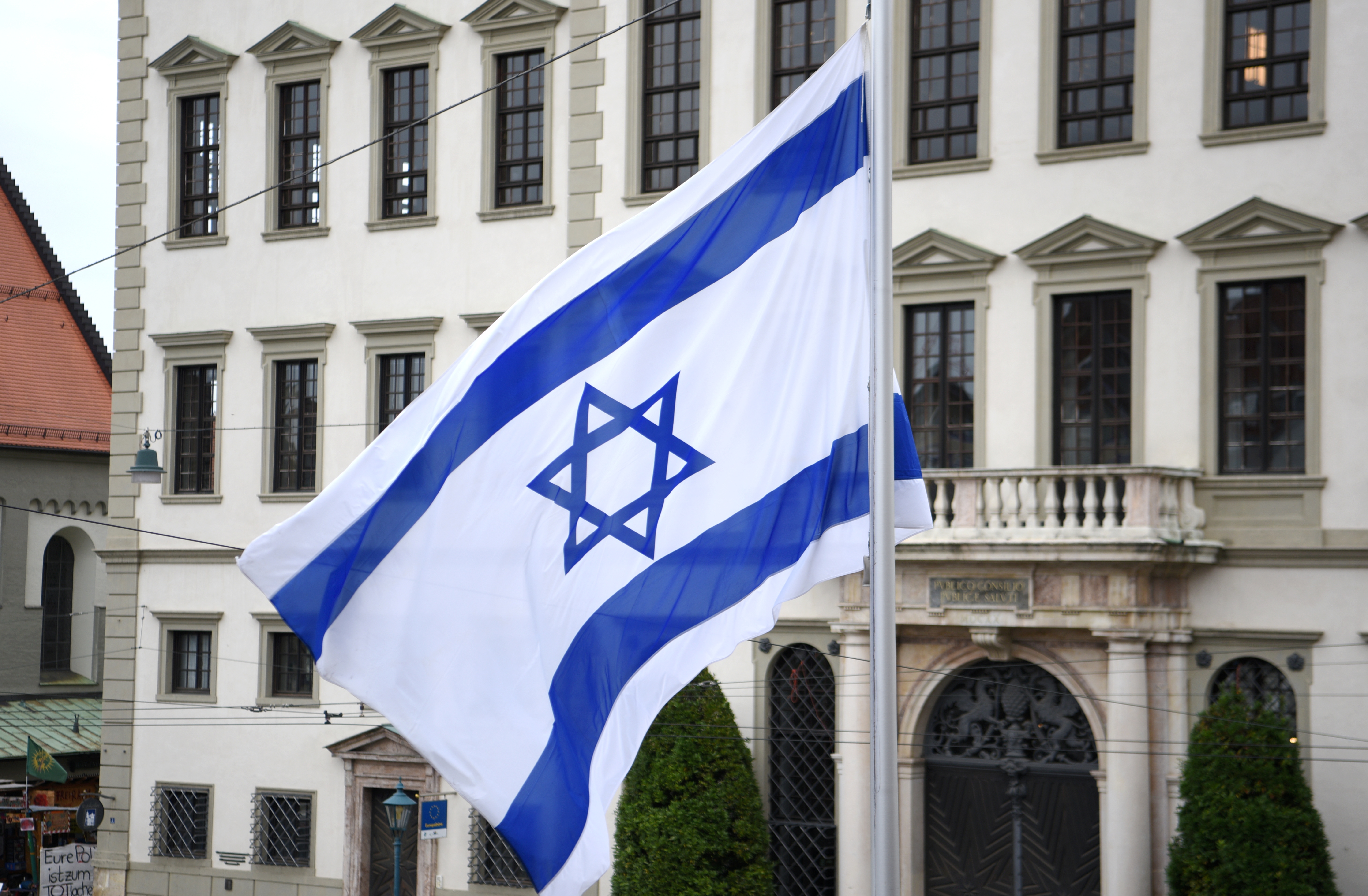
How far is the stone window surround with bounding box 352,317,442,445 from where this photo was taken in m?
26.1

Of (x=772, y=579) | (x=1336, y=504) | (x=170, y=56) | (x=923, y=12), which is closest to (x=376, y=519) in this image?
(x=772, y=579)

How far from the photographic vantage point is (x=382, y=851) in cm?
2603

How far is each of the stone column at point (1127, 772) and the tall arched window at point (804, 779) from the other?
13.2 ft

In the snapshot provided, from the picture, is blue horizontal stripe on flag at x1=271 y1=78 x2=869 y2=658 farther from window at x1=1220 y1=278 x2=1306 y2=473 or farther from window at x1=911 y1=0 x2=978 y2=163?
window at x1=911 y1=0 x2=978 y2=163

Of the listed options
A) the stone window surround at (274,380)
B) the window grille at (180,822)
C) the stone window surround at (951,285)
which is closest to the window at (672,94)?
the stone window surround at (951,285)

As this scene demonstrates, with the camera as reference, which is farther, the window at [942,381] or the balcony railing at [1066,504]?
the window at [942,381]

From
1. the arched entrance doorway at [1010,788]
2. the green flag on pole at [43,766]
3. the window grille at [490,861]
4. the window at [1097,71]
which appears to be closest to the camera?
the arched entrance doorway at [1010,788]

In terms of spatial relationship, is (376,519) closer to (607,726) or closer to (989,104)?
(607,726)

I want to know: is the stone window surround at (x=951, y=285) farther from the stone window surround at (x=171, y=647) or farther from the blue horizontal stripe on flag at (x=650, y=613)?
the blue horizontal stripe on flag at (x=650, y=613)

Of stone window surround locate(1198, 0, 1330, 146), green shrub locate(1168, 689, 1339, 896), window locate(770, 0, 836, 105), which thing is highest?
window locate(770, 0, 836, 105)

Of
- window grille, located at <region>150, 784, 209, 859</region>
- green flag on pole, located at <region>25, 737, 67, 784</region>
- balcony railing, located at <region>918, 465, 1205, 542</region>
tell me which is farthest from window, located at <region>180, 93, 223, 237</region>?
balcony railing, located at <region>918, 465, 1205, 542</region>

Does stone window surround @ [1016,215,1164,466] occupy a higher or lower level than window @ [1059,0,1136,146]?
lower

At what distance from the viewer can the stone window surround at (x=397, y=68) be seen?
26172 millimetres

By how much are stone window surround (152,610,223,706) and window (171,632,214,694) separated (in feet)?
0.19
